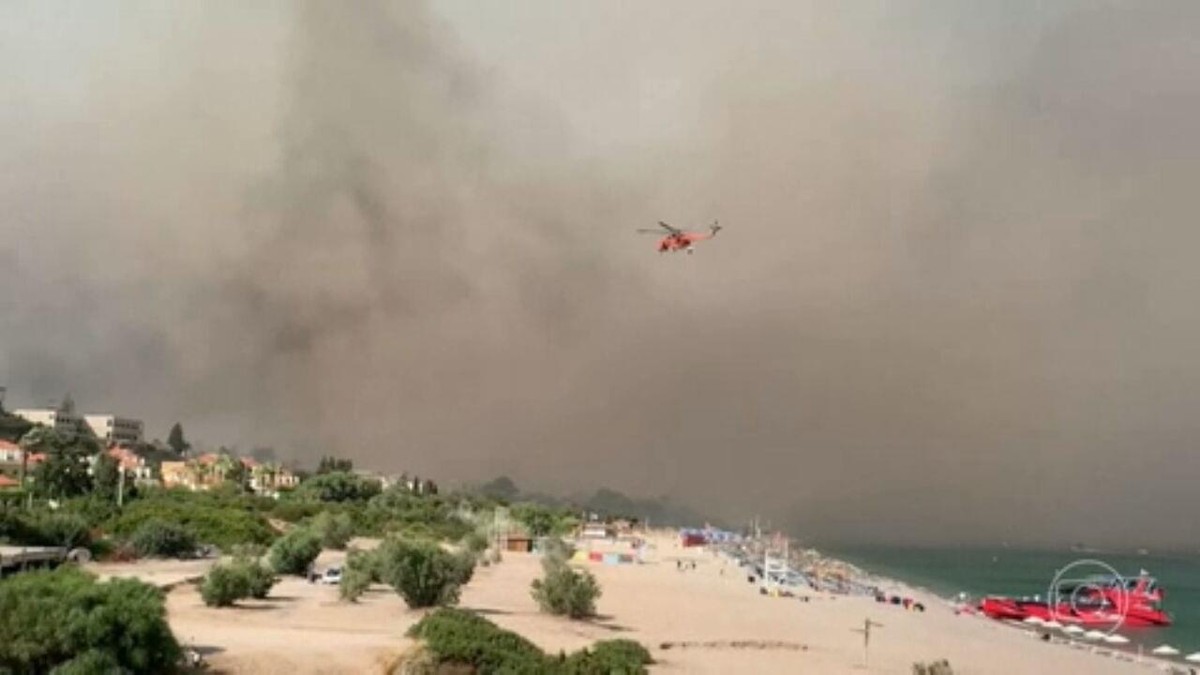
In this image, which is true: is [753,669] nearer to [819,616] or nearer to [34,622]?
[34,622]

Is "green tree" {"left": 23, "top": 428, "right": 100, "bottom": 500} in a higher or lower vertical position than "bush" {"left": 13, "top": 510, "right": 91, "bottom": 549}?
higher

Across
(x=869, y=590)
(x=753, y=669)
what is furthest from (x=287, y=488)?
(x=753, y=669)

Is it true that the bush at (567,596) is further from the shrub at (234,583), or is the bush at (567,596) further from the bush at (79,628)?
the bush at (79,628)

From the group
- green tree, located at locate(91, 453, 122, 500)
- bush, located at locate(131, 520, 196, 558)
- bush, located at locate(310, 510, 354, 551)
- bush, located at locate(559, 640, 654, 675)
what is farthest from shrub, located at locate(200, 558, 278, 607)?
green tree, located at locate(91, 453, 122, 500)

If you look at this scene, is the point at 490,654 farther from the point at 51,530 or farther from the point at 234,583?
the point at 51,530

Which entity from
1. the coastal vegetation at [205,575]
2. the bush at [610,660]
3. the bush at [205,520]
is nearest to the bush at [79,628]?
the coastal vegetation at [205,575]

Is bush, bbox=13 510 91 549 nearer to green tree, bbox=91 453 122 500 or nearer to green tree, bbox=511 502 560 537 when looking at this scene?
green tree, bbox=91 453 122 500

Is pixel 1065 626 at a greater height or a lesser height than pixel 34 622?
lesser


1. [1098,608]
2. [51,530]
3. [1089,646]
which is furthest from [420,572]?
[1098,608]
